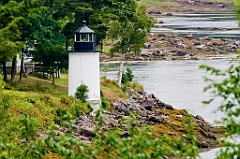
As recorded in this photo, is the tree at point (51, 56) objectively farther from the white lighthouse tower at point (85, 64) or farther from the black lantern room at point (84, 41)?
the black lantern room at point (84, 41)

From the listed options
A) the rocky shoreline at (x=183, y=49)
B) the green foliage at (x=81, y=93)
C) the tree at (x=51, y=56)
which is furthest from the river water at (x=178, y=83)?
the tree at (x=51, y=56)

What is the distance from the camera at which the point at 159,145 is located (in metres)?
12.5

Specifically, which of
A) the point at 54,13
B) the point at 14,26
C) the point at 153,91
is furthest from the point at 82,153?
the point at 153,91

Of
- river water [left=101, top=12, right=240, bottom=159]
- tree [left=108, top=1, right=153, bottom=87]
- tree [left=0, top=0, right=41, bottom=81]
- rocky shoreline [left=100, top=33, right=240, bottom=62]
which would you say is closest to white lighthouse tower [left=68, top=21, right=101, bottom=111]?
river water [left=101, top=12, right=240, bottom=159]

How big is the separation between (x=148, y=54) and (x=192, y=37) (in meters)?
19.0

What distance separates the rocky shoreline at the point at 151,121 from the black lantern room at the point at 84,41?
10.5 feet

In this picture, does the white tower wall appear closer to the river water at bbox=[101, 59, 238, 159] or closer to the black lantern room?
the black lantern room

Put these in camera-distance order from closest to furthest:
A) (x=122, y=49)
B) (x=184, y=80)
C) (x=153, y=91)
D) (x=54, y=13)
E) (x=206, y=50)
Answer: (x=54, y=13), (x=122, y=49), (x=153, y=91), (x=184, y=80), (x=206, y=50)

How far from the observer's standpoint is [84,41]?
39.8 m

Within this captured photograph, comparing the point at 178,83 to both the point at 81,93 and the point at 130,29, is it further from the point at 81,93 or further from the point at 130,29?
the point at 81,93

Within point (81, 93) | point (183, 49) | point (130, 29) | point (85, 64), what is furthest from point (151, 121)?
point (183, 49)

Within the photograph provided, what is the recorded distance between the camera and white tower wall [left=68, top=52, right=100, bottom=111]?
3994 cm

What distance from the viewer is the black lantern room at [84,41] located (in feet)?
130

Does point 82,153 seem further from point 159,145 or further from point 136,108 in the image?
point 136,108
